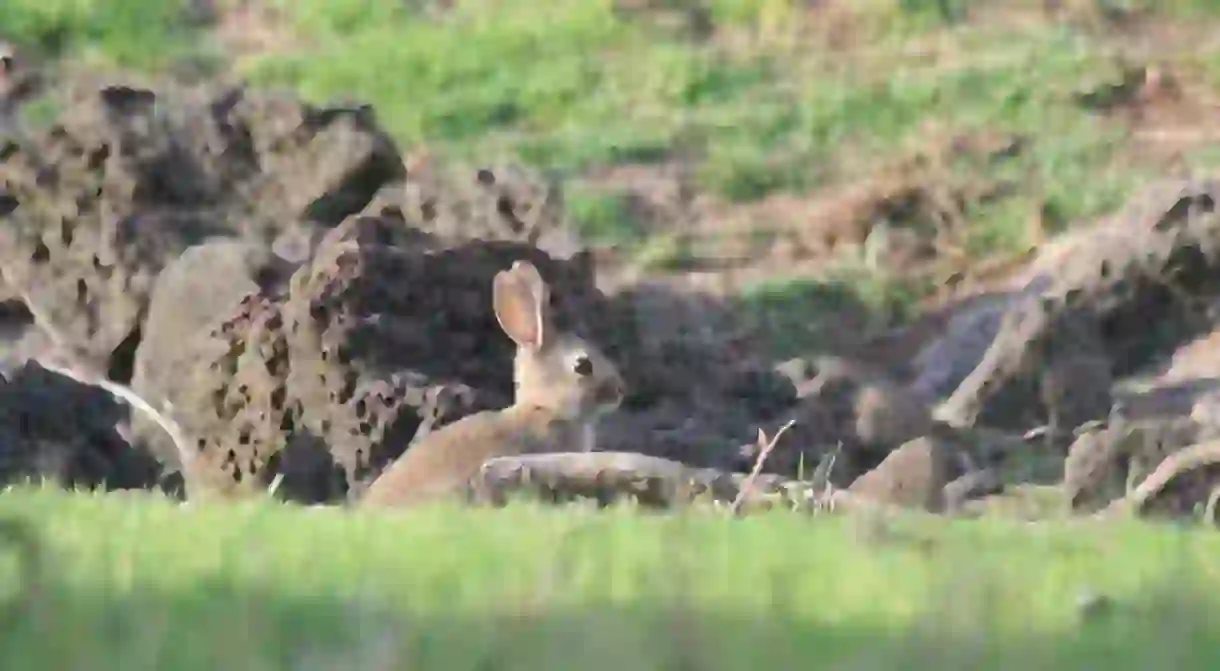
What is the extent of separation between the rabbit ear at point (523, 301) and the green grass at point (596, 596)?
3.13m

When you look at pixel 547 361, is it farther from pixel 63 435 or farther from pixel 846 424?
pixel 846 424

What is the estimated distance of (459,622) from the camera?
2504 millimetres

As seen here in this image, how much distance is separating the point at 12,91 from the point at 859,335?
5235 mm

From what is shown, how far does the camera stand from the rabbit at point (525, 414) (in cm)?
538

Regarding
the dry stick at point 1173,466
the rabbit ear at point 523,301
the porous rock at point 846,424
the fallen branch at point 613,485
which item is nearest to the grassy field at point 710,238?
the fallen branch at point 613,485

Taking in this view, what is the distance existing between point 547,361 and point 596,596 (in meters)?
3.79

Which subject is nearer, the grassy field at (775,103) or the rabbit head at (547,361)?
the rabbit head at (547,361)

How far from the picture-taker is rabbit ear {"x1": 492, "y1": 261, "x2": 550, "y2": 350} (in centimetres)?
657

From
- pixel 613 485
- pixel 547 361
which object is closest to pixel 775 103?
pixel 547 361

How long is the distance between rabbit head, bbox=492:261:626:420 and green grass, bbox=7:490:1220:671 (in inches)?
111

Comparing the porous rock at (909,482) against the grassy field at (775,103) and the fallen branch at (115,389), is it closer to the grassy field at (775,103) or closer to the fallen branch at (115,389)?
the fallen branch at (115,389)

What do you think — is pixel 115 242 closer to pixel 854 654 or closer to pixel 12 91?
pixel 12 91

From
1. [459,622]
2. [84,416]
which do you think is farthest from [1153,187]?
[459,622]

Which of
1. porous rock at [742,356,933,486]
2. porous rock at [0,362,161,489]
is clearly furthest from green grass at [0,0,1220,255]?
porous rock at [0,362,161,489]
